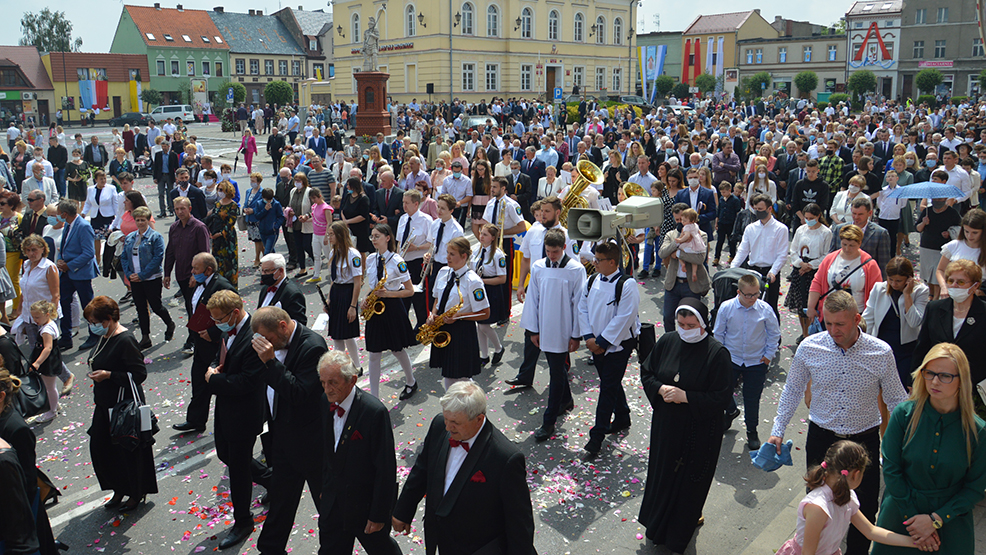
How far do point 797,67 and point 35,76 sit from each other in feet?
242

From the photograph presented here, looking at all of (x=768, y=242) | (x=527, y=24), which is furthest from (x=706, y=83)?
(x=768, y=242)

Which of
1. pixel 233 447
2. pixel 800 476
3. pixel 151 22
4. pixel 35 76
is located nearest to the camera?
pixel 233 447

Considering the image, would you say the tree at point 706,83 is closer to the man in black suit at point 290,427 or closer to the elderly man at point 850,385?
the elderly man at point 850,385

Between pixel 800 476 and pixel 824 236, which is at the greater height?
pixel 824 236

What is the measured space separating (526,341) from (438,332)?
49.6 inches

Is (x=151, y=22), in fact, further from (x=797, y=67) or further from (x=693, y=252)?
(x=693, y=252)

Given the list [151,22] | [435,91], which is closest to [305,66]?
[151,22]

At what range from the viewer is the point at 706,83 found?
74000 millimetres

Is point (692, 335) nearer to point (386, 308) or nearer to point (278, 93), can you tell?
point (386, 308)

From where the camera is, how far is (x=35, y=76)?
210ft

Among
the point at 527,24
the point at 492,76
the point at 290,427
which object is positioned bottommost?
the point at 290,427

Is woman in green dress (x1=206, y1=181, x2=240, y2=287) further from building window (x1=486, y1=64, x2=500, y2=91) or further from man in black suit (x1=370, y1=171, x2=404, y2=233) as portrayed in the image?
building window (x1=486, y1=64, x2=500, y2=91)

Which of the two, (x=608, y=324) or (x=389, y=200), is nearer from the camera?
(x=608, y=324)

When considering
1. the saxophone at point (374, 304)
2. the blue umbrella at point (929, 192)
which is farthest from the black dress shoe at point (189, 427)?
the blue umbrella at point (929, 192)
